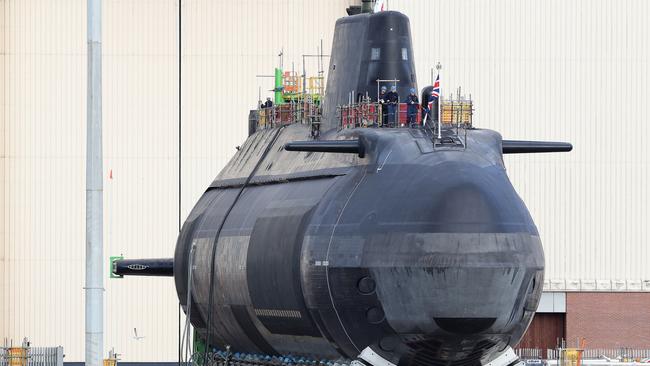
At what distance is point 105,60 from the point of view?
71.1m

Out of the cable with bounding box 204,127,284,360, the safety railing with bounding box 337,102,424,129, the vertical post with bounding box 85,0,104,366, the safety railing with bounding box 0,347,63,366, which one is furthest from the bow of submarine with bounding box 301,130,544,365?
the safety railing with bounding box 0,347,63,366

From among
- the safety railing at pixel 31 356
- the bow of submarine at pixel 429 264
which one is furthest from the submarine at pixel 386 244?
the safety railing at pixel 31 356

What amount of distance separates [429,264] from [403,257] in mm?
522

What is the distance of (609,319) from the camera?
228 feet

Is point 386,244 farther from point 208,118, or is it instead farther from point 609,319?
point 208,118

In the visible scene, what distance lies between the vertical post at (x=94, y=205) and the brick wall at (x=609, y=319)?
43.5 meters

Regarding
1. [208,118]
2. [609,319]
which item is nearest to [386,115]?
[208,118]

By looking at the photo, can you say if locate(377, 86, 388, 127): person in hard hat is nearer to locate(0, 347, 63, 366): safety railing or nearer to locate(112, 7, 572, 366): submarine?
locate(112, 7, 572, 366): submarine

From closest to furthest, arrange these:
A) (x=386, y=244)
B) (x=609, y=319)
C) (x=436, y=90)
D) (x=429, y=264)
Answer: (x=429, y=264)
(x=386, y=244)
(x=436, y=90)
(x=609, y=319)

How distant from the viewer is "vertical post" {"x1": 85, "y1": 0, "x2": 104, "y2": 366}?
28.6 m

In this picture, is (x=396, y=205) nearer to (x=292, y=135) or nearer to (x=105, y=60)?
(x=292, y=135)

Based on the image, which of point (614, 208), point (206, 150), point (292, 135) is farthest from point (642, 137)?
point (292, 135)

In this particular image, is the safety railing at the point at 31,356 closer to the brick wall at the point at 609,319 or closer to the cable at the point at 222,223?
the brick wall at the point at 609,319

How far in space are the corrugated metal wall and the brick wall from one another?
2.50 feet
